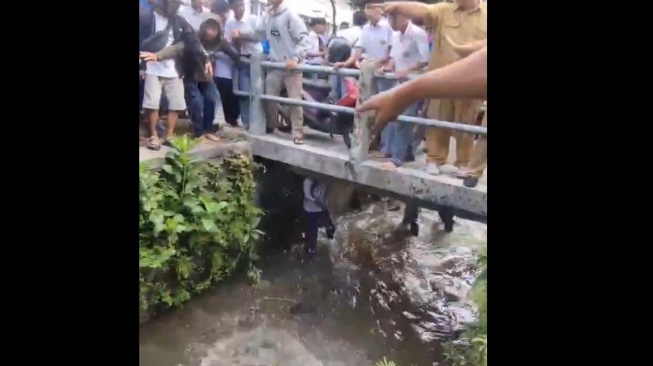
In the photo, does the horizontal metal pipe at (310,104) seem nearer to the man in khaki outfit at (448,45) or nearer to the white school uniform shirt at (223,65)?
the white school uniform shirt at (223,65)

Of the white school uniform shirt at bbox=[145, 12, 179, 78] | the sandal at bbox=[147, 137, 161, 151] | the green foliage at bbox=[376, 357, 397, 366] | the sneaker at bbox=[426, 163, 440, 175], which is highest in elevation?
the white school uniform shirt at bbox=[145, 12, 179, 78]

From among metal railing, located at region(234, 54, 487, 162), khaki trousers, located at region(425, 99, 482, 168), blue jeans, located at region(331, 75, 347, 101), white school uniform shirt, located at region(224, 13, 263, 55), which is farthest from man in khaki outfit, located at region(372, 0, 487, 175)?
white school uniform shirt, located at region(224, 13, 263, 55)

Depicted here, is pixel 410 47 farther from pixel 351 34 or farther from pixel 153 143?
pixel 153 143

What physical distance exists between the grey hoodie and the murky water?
470 mm

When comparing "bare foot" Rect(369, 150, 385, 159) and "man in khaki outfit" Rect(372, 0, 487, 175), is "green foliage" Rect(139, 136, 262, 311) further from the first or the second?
"man in khaki outfit" Rect(372, 0, 487, 175)

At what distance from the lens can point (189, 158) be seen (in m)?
1.63

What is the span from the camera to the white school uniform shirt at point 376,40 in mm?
1577

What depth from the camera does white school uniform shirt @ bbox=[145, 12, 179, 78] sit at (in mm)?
1554
